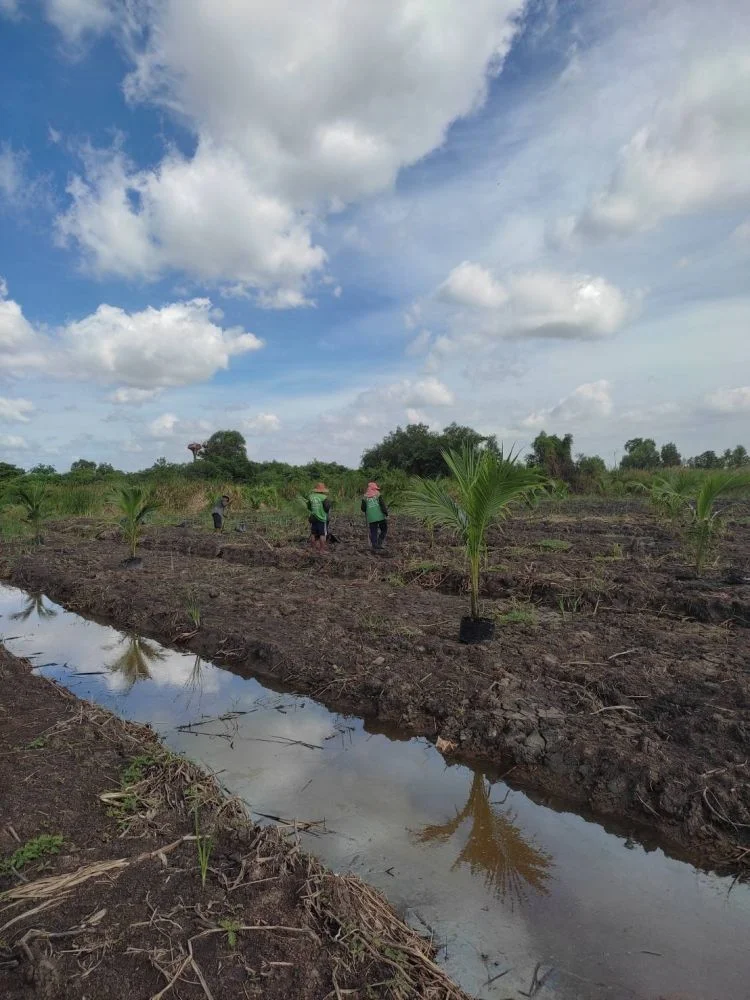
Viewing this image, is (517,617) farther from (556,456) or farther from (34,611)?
(556,456)

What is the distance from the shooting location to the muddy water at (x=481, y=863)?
2.61m

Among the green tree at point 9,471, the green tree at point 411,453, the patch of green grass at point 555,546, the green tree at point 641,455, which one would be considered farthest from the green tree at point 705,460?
the green tree at point 9,471

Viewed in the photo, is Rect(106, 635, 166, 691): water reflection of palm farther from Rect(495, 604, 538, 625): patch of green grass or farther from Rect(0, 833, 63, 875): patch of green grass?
Rect(495, 604, 538, 625): patch of green grass

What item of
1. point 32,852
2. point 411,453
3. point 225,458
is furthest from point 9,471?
point 32,852

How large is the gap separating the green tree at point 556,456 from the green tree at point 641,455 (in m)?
5.68

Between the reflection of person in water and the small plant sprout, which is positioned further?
the reflection of person in water

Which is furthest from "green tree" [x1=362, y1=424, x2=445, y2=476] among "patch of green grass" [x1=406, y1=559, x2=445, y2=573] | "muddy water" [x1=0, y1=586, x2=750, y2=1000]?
"muddy water" [x1=0, y1=586, x2=750, y2=1000]

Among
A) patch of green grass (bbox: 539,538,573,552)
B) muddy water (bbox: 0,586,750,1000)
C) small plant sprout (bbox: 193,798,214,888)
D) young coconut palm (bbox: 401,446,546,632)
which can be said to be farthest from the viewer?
patch of green grass (bbox: 539,538,573,552)

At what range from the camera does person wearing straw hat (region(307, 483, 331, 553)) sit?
1212 centimetres

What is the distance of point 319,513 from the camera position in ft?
40.0

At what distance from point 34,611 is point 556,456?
2288 cm

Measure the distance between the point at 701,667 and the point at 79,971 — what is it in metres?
4.94

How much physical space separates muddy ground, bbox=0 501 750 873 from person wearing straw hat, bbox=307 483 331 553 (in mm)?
576

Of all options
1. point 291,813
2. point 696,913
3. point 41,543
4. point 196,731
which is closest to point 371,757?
point 291,813
